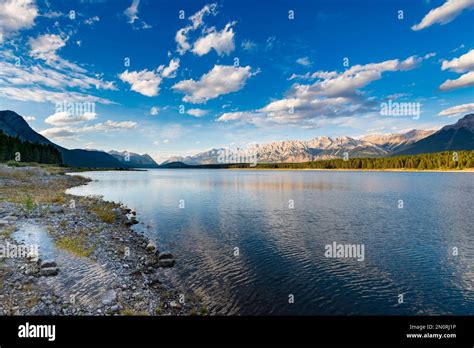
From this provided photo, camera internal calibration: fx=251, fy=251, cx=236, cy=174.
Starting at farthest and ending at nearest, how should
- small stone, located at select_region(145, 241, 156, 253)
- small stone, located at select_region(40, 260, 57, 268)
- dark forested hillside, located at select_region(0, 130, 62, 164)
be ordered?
dark forested hillside, located at select_region(0, 130, 62, 164), small stone, located at select_region(145, 241, 156, 253), small stone, located at select_region(40, 260, 57, 268)

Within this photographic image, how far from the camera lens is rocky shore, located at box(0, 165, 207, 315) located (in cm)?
1223

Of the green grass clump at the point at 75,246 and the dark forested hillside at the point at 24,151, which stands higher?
the dark forested hillside at the point at 24,151

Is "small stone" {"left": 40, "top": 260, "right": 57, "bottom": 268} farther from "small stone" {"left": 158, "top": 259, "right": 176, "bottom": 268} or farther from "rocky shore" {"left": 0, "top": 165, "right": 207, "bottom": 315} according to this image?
"small stone" {"left": 158, "top": 259, "right": 176, "bottom": 268}

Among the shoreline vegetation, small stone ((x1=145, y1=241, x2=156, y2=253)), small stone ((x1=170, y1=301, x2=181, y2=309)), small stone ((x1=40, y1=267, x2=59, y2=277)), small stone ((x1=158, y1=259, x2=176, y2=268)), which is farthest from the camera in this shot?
small stone ((x1=145, y1=241, x2=156, y2=253))

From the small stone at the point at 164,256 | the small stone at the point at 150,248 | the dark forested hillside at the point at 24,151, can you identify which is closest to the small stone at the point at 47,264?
the small stone at the point at 164,256

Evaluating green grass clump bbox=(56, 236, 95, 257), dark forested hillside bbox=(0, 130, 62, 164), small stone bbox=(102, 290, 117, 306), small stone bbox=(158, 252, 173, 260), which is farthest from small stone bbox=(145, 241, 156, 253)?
dark forested hillside bbox=(0, 130, 62, 164)

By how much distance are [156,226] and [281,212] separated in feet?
66.7

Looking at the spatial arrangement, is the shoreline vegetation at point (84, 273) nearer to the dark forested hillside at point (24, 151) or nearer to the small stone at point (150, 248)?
the small stone at point (150, 248)

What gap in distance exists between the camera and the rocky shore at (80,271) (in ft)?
40.1

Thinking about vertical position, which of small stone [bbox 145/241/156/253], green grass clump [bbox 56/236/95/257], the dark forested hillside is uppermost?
the dark forested hillside

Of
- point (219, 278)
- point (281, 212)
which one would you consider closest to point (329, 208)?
point (281, 212)

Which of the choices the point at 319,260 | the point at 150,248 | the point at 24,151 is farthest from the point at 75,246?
the point at 24,151

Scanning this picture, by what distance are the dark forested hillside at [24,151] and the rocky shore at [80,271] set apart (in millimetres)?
115692

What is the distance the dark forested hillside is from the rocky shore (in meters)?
116
